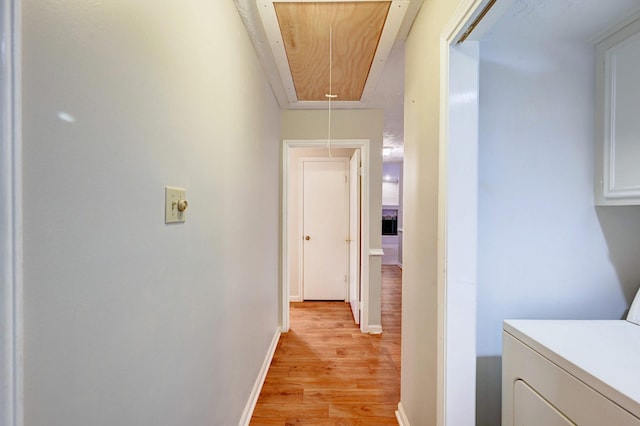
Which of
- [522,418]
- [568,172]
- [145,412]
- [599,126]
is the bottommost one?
[522,418]

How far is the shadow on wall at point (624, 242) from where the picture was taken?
1.18m

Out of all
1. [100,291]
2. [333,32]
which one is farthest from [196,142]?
[333,32]

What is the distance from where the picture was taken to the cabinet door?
779 millimetres

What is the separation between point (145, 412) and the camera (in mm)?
681

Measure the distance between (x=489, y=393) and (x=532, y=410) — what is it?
1.29 ft

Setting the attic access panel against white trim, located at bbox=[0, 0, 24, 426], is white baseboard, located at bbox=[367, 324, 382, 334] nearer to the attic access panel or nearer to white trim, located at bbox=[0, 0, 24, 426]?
the attic access panel

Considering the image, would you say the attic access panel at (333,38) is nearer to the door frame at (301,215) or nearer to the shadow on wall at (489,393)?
the door frame at (301,215)

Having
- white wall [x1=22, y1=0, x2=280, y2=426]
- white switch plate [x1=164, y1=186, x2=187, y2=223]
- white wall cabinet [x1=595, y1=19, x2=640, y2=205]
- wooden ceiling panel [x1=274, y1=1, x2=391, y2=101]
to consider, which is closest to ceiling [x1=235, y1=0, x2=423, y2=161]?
wooden ceiling panel [x1=274, y1=1, x2=391, y2=101]

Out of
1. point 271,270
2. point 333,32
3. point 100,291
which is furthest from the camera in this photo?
point 271,270

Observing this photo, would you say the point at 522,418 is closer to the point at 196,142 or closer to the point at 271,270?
the point at 196,142

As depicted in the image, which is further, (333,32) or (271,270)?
(271,270)

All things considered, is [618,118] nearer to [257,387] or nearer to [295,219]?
[257,387]

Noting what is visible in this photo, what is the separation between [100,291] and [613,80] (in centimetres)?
195

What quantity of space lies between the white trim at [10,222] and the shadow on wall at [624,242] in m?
1.91
